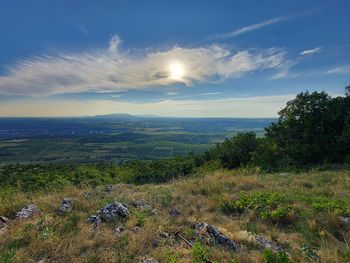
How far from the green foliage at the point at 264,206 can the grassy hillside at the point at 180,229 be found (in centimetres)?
3

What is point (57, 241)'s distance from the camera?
508 cm

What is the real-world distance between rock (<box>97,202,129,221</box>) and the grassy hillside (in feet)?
0.55

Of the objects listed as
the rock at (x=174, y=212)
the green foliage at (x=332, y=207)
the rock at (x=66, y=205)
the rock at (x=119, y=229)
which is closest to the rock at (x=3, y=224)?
the rock at (x=66, y=205)

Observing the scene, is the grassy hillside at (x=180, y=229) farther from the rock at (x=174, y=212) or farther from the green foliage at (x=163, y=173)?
the green foliage at (x=163, y=173)

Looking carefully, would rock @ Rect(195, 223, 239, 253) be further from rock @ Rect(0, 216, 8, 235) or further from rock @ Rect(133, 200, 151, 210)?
rock @ Rect(0, 216, 8, 235)

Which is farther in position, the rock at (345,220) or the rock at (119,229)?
the rock at (345,220)

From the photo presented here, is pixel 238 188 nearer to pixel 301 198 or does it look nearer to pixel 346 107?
pixel 301 198

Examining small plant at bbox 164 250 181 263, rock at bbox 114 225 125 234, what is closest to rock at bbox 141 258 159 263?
small plant at bbox 164 250 181 263

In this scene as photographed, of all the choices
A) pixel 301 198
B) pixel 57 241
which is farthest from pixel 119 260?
pixel 301 198

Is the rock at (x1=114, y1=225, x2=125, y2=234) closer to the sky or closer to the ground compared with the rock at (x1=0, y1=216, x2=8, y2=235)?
closer to the sky

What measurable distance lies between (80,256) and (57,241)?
73 cm

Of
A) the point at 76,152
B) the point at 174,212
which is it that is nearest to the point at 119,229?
the point at 174,212

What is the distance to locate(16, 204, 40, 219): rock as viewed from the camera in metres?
6.76

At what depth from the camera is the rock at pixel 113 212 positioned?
644 centimetres
